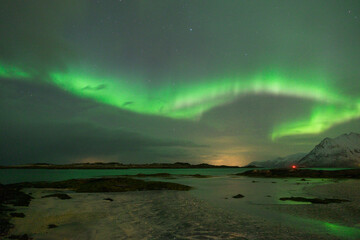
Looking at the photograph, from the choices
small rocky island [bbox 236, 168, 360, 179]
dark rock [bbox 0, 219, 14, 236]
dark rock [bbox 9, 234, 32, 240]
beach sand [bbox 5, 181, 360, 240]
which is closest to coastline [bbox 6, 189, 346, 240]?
beach sand [bbox 5, 181, 360, 240]

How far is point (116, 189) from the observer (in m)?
39.8

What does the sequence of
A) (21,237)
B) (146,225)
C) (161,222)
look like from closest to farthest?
(21,237)
(146,225)
(161,222)

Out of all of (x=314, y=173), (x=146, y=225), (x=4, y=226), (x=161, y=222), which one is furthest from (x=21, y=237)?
(x=314, y=173)

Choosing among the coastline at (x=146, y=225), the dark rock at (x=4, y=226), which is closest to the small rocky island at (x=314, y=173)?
the coastline at (x=146, y=225)

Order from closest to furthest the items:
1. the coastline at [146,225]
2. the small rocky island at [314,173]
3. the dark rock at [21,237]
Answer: the dark rock at [21,237], the coastline at [146,225], the small rocky island at [314,173]

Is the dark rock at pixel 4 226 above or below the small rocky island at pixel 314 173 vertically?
below

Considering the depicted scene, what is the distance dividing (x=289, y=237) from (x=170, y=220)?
851cm

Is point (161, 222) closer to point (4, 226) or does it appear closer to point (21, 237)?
point (21, 237)

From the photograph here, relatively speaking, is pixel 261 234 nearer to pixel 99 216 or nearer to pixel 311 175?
pixel 99 216

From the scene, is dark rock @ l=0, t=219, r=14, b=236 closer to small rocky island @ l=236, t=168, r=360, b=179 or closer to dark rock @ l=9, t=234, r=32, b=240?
dark rock @ l=9, t=234, r=32, b=240

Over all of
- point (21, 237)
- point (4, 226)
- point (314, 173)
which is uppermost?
point (314, 173)

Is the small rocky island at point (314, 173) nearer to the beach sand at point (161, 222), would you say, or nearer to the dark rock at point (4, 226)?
the beach sand at point (161, 222)

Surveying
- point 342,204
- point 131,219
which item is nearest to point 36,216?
point 131,219

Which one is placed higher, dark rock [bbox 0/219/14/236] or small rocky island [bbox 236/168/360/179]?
small rocky island [bbox 236/168/360/179]
